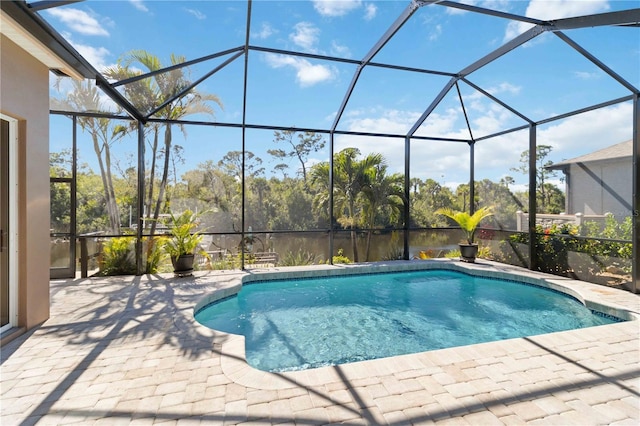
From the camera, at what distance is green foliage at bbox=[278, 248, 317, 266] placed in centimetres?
858

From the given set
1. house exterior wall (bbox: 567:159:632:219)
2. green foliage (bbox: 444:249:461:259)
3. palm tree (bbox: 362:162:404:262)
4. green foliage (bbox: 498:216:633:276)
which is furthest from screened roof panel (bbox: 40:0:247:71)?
green foliage (bbox: 444:249:461:259)

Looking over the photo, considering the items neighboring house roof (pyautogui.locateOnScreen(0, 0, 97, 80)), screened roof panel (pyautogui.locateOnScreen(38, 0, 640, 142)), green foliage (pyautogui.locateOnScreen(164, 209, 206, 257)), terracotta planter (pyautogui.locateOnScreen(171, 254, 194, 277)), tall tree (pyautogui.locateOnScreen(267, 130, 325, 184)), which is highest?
screened roof panel (pyautogui.locateOnScreen(38, 0, 640, 142))

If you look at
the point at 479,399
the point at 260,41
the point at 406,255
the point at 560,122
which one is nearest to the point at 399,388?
the point at 479,399

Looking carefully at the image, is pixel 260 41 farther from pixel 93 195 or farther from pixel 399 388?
pixel 399 388

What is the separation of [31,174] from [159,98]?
4687 millimetres

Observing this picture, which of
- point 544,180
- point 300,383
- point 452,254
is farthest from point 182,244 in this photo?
point 544,180

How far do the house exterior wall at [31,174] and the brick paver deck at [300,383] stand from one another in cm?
46

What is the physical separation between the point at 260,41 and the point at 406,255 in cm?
656

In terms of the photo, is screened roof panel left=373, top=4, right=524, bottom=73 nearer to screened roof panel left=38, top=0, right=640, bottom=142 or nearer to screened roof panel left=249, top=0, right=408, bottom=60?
screened roof panel left=38, top=0, right=640, bottom=142

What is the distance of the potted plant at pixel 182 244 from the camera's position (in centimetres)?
A: 654

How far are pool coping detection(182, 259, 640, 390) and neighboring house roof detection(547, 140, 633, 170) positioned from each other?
2.50 m

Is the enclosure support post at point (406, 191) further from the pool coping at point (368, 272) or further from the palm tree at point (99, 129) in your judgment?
the palm tree at point (99, 129)

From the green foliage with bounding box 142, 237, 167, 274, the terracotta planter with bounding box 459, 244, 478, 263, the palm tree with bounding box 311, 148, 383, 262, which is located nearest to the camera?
the green foliage with bounding box 142, 237, 167, 274

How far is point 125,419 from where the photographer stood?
2.14 metres
